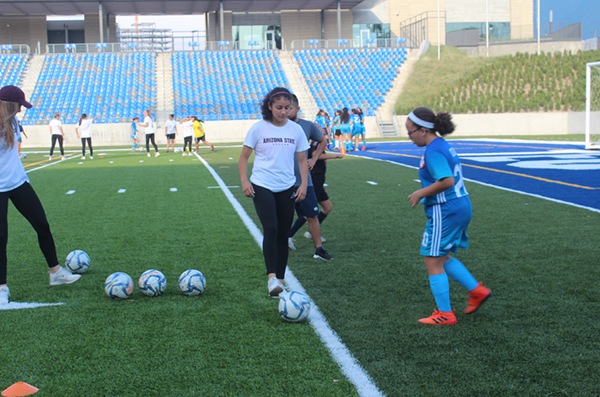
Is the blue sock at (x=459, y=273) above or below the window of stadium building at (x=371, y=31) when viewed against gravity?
below

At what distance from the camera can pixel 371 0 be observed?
5728cm

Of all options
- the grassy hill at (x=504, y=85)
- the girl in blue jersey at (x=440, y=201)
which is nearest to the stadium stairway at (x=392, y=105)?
the grassy hill at (x=504, y=85)

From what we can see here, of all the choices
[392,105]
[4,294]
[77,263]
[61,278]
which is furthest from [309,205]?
[392,105]

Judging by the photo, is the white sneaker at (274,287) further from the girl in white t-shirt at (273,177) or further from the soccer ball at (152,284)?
the soccer ball at (152,284)

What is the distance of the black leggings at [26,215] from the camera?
638 centimetres

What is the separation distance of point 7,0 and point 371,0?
2600 cm

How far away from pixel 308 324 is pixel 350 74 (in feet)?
150

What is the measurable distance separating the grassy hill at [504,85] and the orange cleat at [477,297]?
131ft

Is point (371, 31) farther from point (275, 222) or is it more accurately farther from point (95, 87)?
point (275, 222)

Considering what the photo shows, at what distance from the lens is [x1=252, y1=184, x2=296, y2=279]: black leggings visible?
6332 millimetres

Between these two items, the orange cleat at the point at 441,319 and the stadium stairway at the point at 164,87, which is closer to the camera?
the orange cleat at the point at 441,319

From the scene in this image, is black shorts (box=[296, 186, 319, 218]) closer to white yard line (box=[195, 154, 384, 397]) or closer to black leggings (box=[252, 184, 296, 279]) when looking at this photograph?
white yard line (box=[195, 154, 384, 397])

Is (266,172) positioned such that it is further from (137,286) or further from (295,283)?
(137,286)

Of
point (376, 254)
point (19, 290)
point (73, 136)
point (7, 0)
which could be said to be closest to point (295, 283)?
point (376, 254)
